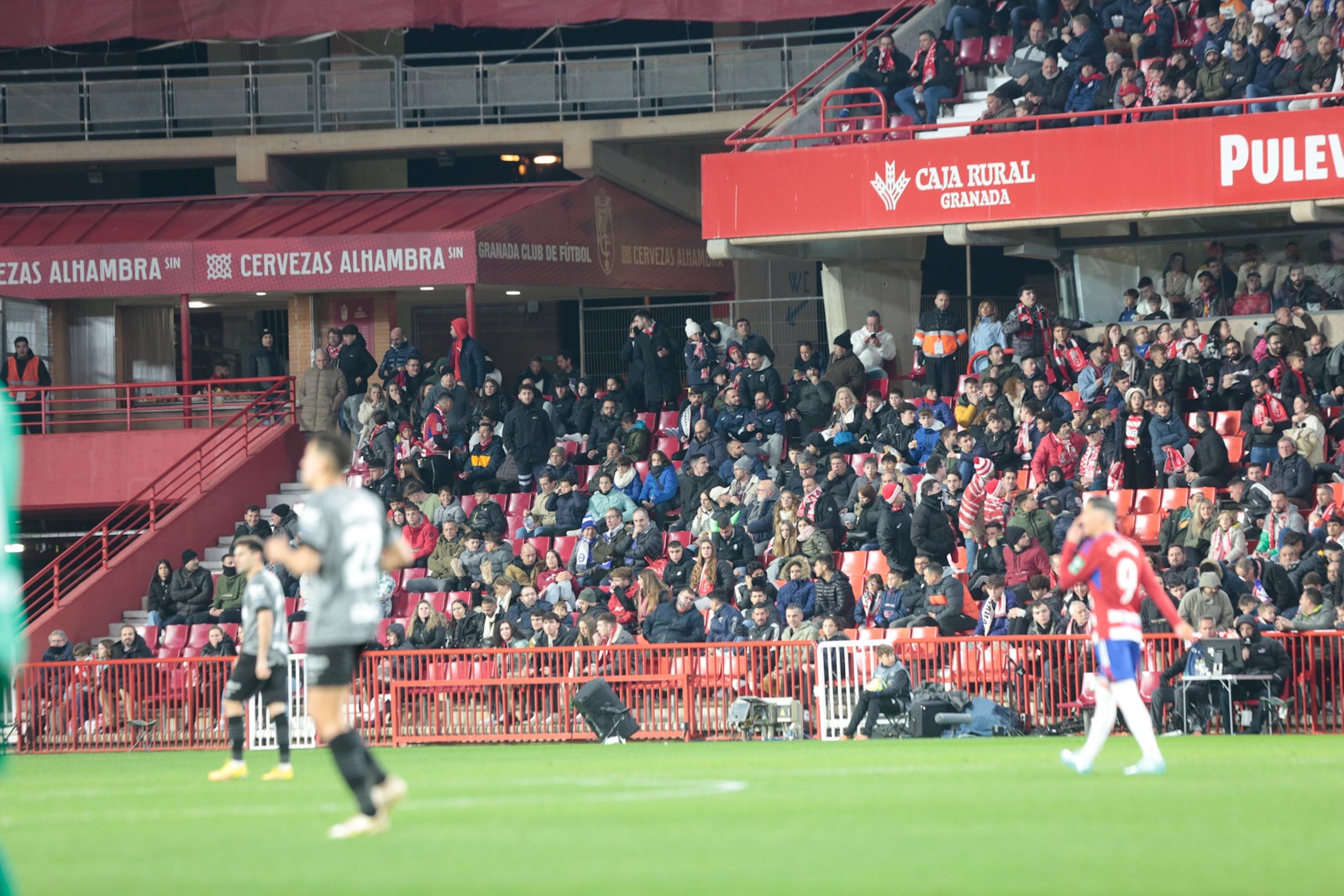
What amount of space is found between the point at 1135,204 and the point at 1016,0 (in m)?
4.42

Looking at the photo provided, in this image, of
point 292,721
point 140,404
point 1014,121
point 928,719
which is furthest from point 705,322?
point 928,719

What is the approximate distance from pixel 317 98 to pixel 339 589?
80.3ft

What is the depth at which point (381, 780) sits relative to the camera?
8.84 m

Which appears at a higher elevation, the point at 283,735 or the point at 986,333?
the point at 986,333

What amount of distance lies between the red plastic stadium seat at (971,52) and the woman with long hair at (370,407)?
9579 mm

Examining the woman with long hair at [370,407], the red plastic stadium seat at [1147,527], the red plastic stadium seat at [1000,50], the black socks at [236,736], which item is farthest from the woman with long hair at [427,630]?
the red plastic stadium seat at [1000,50]

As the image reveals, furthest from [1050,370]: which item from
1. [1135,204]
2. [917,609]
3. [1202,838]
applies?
[1202,838]

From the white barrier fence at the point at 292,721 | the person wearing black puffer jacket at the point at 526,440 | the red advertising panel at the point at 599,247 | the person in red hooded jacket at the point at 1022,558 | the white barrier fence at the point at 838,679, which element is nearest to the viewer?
the white barrier fence at the point at 838,679

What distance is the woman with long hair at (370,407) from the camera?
27.6 m

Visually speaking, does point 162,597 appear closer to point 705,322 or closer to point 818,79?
point 705,322

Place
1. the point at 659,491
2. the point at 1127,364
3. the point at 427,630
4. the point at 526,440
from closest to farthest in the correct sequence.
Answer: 1. the point at 427,630
2. the point at 1127,364
3. the point at 659,491
4. the point at 526,440

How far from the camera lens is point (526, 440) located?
1021 inches

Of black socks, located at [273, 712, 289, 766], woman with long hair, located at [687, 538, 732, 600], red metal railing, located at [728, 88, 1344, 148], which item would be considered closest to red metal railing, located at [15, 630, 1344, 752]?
woman with long hair, located at [687, 538, 732, 600]

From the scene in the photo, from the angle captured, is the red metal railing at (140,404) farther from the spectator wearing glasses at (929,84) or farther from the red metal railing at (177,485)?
the spectator wearing glasses at (929,84)
